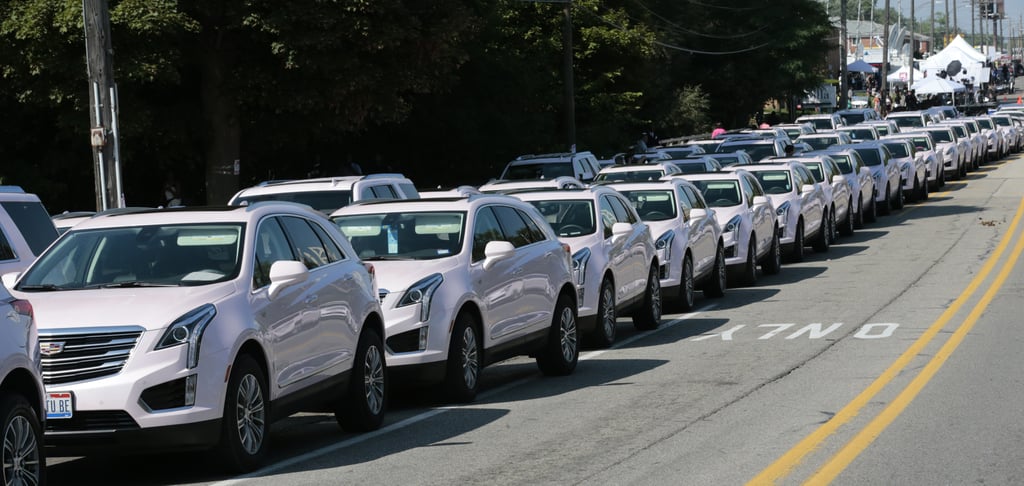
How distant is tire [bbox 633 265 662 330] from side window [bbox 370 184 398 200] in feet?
13.1

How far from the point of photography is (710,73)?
3081 inches

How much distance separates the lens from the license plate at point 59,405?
8.77 m

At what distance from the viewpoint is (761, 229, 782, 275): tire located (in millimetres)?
25062

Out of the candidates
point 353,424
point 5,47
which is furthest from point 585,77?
point 353,424

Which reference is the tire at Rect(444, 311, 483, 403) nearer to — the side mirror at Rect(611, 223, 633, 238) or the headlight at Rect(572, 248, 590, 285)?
the headlight at Rect(572, 248, 590, 285)

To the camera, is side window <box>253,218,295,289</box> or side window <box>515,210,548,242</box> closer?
side window <box>253,218,295,289</box>

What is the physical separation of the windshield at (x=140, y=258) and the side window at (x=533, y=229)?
4.64m

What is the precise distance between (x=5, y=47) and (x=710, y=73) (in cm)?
5451

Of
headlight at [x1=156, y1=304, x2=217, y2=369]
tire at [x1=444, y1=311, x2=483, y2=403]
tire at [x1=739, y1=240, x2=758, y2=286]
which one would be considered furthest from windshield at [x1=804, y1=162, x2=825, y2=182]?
headlight at [x1=156, y1=304, x2=217, y2=369]

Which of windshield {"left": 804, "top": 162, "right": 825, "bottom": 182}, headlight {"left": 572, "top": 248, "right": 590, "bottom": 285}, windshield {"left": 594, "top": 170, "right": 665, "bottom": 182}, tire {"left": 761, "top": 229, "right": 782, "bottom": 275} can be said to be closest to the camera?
headlight {"left": 572, "top": 248, "right": 590, "bottom": 285}

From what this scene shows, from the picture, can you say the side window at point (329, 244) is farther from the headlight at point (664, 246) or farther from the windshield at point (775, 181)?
the windshield at point (775, 181)

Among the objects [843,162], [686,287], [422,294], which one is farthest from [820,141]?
[422,294]

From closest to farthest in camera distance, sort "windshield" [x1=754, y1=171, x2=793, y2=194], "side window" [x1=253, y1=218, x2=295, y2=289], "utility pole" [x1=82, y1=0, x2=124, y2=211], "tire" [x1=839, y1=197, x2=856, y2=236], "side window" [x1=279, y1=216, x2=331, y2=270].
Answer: "side window" [x1=253, y1=218, x2=295, y2=289] → "side window" [x1=279, y1=216, x2=331, y2=270] → "utility pole" [x1=82, y1=0, x2=124, y2=211] → "windshield" [x1=754, y1=171, x2=793, y2=194] → "tire" [x1=839, y1=197, x2=856, y2=236]

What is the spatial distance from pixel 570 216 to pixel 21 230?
6163 millimetres
